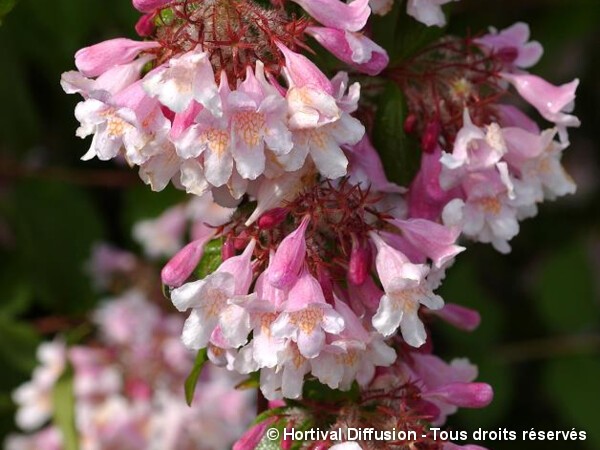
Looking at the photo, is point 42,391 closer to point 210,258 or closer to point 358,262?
point 210,258

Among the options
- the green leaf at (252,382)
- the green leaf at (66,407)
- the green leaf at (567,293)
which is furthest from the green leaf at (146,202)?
the green leaf at (252,382)

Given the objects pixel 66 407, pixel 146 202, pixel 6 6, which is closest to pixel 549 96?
pixel 6 6

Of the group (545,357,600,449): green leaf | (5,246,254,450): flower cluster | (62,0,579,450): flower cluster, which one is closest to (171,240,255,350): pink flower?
(62,0,579,450): flower cluster

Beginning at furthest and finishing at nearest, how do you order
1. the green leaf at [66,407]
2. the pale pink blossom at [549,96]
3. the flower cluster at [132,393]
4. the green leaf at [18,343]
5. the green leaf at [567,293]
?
the green leaf at [567,293], the green leaf at [18,343], the flower cluster at [132,393], the green leaf at [66,407], the pale pink blossom at [549,96]

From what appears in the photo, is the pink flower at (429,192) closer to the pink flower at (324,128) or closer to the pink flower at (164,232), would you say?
the pink flower at (324,128)

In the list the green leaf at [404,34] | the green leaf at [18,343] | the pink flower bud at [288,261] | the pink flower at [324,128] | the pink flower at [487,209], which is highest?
the pink flower at [324,128]

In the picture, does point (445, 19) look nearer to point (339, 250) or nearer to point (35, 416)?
point (339, 250)

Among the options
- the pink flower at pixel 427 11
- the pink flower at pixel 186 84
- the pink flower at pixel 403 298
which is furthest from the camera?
the pink flower at pixel 427 11

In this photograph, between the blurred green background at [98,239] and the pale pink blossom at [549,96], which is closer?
the pale pink blossom at [549,96]

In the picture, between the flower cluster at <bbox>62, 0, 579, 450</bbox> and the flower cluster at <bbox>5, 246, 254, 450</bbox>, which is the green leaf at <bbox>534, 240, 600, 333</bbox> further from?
the flower cluster at <bbox>62, 0, 579, 450</bbox>
